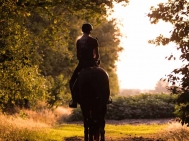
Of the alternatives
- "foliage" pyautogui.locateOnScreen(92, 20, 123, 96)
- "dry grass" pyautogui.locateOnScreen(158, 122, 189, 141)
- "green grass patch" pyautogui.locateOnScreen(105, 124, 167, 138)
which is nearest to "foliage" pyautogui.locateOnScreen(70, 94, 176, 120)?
"green grass patch" pyautogui.locateOnScreen(105, 124, 167, 138)

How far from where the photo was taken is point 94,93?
948cm

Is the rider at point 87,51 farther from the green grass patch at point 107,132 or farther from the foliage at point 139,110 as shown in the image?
the foliage at point 139,110

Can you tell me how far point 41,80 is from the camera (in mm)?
15484

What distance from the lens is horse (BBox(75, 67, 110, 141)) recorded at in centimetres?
941

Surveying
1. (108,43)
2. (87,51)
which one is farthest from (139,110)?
(87,51)

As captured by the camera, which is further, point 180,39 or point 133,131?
point 133,131

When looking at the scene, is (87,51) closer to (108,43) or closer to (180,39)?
(180,39)

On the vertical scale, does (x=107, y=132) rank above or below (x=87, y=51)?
below

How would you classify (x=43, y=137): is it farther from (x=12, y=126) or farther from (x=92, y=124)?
(x=92, y=124)

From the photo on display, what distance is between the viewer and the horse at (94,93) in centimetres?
941

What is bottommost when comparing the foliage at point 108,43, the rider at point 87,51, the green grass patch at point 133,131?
the green grass patch at point 133,131

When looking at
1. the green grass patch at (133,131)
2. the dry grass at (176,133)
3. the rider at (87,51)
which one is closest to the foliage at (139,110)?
the green grass patch at (133,131)

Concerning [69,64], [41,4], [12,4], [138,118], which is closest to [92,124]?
[12,4]

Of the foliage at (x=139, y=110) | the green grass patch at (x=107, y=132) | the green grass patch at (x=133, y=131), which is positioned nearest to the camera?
the green grass patch at (x=107, y=132)
